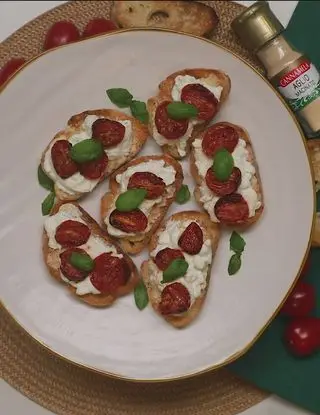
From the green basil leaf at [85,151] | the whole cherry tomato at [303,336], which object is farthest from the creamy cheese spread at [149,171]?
the whole cherry tomato at [303,336]

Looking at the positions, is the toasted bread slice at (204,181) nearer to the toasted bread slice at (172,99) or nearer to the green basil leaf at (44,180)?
the toasted bread slice at (172,99)

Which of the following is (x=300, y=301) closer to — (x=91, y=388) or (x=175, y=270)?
(x=175, y=270)

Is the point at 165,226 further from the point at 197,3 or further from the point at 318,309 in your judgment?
the point at 197,3

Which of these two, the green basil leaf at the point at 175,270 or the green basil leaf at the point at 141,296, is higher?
the green basil leaf at the point at 175,270

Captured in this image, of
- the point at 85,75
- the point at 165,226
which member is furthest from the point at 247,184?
the point at 85,75

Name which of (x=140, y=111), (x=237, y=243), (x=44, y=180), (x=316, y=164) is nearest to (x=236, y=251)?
(x=237, y=243)
